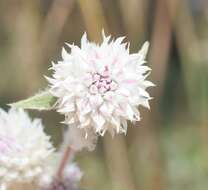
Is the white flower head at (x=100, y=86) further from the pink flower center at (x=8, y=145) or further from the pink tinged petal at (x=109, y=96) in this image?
the pink flower center at (x=8, y=145)

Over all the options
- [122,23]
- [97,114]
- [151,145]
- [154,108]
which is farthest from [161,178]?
[97,114]

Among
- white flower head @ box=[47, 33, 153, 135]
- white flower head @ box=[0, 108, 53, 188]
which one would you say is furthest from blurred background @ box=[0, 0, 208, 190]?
white flower head @ box=[47, 33, 153, 135]

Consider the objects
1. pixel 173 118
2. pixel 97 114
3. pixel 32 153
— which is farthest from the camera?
pixel 173 118

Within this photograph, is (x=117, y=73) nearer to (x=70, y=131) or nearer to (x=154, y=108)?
(x=70, y=131)

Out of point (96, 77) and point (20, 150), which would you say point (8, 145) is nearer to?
point (20, 150)

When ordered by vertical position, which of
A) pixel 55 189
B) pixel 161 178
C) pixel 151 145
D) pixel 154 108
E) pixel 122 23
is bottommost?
pixel 55 189

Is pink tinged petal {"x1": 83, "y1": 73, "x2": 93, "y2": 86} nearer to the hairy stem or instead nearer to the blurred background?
the hairy stem

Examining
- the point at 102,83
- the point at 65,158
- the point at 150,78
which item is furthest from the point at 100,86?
the point at 150,78

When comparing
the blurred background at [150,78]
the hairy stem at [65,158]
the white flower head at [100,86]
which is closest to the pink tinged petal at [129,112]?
the white flower head at [100,86]
